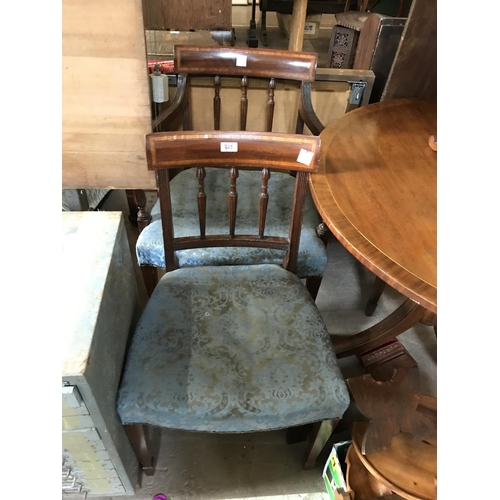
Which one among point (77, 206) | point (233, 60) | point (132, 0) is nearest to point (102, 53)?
point (132, 0)

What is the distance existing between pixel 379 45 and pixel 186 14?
708mm

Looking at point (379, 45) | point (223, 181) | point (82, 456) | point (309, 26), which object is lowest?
point (82, 456)

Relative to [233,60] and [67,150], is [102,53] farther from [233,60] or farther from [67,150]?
[233,60]

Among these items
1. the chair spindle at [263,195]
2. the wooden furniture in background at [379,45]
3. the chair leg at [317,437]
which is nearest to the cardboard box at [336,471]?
the chair leg at [317,437]

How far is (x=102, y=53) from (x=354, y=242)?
26.0 inches

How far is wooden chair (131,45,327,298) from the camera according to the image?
1164 millimetres

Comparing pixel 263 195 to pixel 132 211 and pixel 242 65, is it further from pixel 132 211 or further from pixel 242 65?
pixel 132 211

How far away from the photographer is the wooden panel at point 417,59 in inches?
52.1

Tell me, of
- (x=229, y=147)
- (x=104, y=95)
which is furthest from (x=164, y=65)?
(x=229, y=147)

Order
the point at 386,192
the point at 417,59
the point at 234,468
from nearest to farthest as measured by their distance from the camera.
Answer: the point at 386,192 → the point at 234,468 → the point at 417,59

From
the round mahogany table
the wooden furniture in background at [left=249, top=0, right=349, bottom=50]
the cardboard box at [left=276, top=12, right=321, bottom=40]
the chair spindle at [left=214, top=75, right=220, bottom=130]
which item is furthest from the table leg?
the cardboard box at [left=276, top=12, right=321, bottom=40]

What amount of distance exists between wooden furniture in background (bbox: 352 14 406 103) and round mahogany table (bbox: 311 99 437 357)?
263 mm

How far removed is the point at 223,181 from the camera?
4.42 ft

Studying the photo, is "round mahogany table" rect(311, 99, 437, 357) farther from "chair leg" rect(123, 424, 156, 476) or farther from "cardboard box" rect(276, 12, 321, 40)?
"cardboard box" rect(276, 12, 321, 40)
